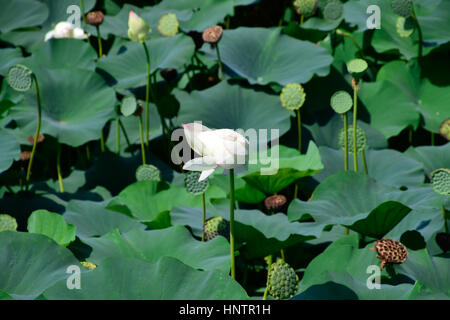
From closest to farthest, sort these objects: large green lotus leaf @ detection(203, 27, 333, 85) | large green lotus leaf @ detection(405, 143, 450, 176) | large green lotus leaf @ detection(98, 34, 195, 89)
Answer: large green lotus leaf @ detection(405, 143, 450, 176) < large green lotus leaf @ detection(203, 27, 333, 85) < large green lotus leaf @ detection(98, 34, 195, 89)

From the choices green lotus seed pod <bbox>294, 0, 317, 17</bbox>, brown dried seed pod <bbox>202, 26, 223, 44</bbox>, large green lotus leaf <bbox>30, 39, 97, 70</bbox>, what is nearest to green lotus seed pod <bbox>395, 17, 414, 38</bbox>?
green lotus seed pod <bbox>294, 0, 317, 17</bbox>

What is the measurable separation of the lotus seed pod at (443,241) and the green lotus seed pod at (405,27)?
39.2 inches

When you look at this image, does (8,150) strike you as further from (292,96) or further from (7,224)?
(292,96)

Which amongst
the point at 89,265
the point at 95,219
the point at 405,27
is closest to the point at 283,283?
the point at 89,265

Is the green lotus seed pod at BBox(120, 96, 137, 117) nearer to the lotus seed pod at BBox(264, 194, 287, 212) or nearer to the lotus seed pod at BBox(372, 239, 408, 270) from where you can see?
the lotus seed pod at BBox(264, 194, 287, 212)

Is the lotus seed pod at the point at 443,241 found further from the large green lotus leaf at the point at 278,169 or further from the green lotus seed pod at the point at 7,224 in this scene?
the green lotus seed pod at the point at 7,224

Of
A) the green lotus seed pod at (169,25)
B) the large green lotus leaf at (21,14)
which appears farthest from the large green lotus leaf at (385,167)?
the large green lotus leaf at (21,14)

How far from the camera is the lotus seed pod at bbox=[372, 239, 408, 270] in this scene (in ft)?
3.59

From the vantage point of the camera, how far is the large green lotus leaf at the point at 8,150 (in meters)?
1.55

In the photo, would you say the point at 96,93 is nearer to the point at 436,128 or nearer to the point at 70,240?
the point at 70,240

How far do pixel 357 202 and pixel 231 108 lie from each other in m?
0.68

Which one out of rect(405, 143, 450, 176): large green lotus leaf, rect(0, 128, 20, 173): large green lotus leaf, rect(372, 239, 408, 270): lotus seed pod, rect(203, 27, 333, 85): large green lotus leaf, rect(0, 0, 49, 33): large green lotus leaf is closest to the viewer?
rect(372, 239, 408, 270): lotus seed pod
